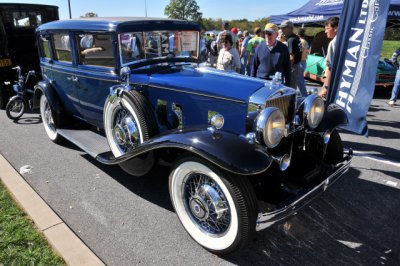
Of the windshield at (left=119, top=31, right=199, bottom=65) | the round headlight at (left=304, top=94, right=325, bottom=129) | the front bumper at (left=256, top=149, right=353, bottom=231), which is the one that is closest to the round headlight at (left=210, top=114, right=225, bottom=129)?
the front bumper at (left=256, top=149, right=353, bottom=231)

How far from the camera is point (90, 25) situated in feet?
11.7

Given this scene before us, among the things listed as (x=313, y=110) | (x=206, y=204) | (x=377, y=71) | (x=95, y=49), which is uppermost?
(x=95, y=49)

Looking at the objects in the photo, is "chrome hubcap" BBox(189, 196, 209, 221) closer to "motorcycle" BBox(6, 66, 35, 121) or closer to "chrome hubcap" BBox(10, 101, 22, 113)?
"motorcycle" BBox(6, 66, 35, 121)

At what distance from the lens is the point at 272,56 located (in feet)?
14.5

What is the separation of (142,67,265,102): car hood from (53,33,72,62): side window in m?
1.55

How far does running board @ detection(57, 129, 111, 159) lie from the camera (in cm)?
355

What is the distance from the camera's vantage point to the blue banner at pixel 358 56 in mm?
3891

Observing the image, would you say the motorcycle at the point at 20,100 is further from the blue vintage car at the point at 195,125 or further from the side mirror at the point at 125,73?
the side mirror at the point at 125,73

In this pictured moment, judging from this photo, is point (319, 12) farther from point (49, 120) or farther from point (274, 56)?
point (49, 120)

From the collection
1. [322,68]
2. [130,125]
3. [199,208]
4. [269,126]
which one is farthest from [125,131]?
[322,68]

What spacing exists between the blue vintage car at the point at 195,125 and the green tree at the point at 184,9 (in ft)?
232

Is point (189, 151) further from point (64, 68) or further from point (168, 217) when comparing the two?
A: point (64, 68)

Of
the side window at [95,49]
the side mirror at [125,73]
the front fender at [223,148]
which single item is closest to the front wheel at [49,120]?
the side window at [95,49]

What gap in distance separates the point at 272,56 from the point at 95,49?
237 cm
